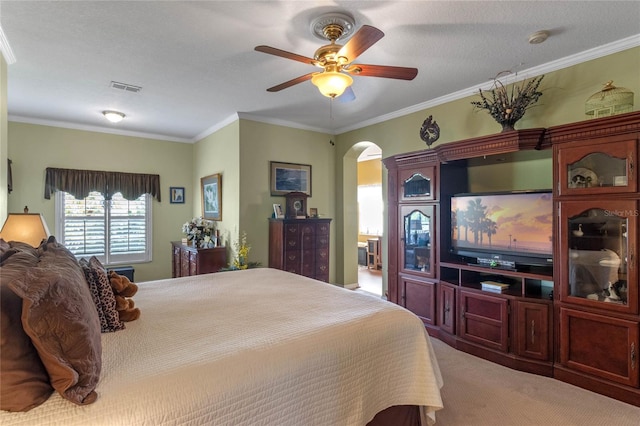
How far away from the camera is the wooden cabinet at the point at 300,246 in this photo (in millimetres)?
4457

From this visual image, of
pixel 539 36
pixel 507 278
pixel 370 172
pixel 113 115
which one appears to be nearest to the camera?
pixel 539 36

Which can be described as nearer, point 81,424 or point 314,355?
point 81,424

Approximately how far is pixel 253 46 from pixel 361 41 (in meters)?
1.18

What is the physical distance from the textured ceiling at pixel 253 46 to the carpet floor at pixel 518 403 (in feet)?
8.49

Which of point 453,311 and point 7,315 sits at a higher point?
point 7,315

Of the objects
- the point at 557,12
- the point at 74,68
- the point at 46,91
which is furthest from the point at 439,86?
the point at 46,91

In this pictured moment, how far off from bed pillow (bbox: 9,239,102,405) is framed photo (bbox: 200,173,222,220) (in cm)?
396

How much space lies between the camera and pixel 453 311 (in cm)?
316

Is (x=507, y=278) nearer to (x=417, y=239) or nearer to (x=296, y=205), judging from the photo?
(x=417, y=239)

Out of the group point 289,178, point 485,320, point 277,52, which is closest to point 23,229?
point 277,52

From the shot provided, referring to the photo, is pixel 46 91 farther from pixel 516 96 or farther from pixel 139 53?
pixel 516 96

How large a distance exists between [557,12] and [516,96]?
1078 millimetres

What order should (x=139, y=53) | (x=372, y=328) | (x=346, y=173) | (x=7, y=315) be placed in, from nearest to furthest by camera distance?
(x=7, y=315), (x=372, y=328), (x=139, y=53), (x=346, y=173)

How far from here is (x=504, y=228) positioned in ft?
9.78
